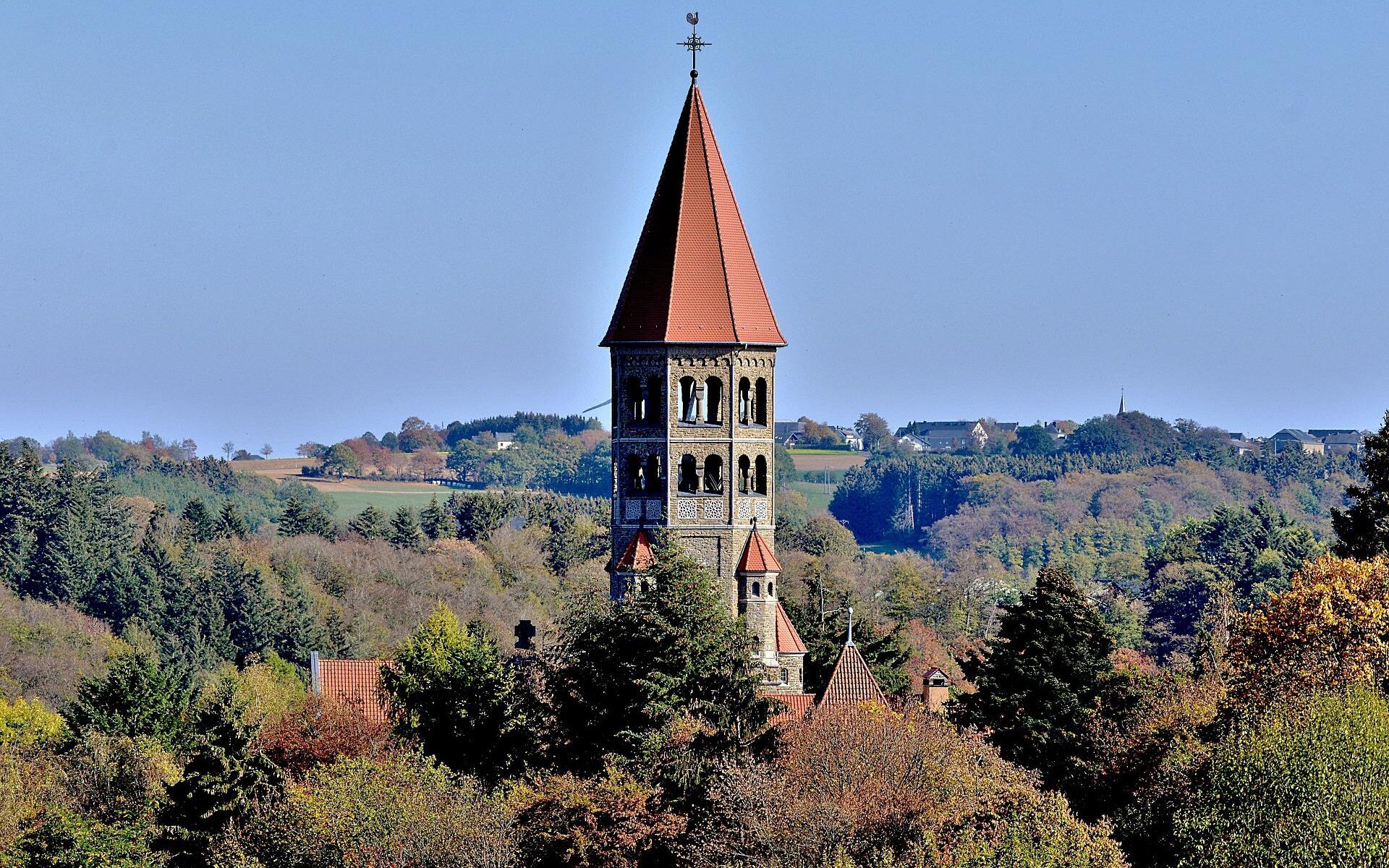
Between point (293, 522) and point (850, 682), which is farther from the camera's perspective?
point (293, 522)

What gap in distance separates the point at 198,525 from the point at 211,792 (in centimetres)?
7106

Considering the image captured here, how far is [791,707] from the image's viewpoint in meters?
51.2

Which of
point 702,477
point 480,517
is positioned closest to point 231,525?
point 480,517

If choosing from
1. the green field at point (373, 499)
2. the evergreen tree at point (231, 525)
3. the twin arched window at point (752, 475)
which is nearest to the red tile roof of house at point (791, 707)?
the twin arched window at point (752, 475)

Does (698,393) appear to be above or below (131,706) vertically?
above

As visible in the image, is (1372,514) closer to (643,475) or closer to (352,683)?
(643,475)

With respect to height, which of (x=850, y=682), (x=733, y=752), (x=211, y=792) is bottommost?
(x=211, y=792)

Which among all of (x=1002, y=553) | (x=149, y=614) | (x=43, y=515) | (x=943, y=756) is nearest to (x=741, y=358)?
(x=943, y=756)

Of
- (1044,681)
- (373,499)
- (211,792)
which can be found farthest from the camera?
(373,499)

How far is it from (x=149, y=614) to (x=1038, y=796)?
65.3 m

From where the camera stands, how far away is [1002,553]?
184 meters

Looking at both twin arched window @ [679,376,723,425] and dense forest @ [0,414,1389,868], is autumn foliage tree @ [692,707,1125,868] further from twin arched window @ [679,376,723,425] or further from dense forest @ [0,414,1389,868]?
twin arched window @ [679,376,723,425]

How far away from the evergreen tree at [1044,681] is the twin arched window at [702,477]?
7.43 m

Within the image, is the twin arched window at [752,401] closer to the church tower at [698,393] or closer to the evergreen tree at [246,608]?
the church tower at [698,393]
